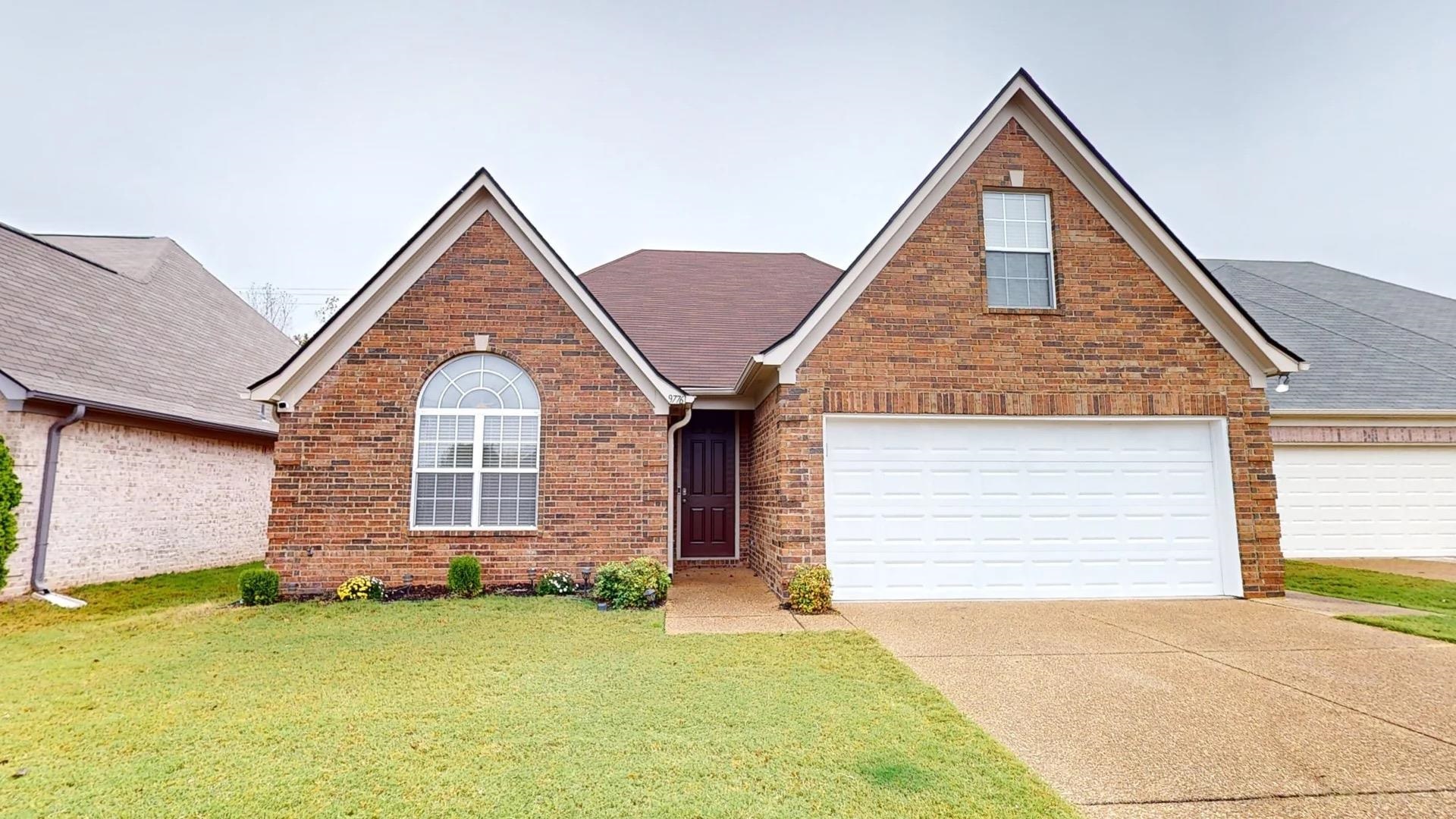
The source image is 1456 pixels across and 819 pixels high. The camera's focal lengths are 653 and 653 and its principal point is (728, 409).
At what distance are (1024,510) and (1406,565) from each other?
8438mm

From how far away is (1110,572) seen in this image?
8477 millimetres

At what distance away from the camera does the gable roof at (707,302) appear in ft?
38.0

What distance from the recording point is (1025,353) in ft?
28.1

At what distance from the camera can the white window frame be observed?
870 cm

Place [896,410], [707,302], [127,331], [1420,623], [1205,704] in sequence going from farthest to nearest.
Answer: [707,302] → [127,331] → [896,410] → [1420,623] → [1205,704]

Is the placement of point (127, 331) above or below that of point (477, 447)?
above

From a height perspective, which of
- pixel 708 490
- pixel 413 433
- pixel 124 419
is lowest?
pixel 708 490

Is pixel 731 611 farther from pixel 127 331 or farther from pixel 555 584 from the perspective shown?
pixel 127 331

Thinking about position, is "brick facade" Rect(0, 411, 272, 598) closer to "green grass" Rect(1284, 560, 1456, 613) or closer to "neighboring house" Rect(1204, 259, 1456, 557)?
"green grass" Rect(1284, 560, 1456, 613)

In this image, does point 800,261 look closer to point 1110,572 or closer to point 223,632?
point 1110,572

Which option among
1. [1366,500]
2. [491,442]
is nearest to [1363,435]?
[1366,500]

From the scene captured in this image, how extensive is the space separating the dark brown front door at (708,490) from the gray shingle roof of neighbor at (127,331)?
816cm

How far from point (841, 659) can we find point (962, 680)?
0.99 m

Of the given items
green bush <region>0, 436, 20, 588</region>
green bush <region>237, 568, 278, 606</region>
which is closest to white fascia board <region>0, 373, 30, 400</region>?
green bush <region>0, 436, 20, 588</region>
